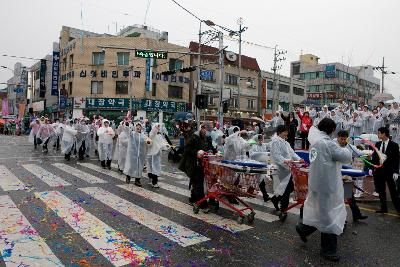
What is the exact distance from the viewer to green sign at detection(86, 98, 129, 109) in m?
38.0

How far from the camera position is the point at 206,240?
546cm

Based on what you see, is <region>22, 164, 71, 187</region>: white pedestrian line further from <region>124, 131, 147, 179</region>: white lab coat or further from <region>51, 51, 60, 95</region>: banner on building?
<region>51, 51, 60, 95</region>: banner on building

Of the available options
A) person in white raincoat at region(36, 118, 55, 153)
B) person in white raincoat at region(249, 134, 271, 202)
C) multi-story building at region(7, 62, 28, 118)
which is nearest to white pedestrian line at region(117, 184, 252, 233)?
person in white raincoat at region(249, 134, 271, 202)

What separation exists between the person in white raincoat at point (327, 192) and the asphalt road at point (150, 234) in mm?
360

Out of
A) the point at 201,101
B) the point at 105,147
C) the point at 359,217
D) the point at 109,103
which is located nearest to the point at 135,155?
the point at 105,147

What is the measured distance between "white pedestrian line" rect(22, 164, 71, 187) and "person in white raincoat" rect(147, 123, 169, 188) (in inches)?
87.2

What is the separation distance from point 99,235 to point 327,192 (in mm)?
3350

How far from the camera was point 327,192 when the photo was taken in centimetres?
484

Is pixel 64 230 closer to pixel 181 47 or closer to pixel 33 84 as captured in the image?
pixel 181 47

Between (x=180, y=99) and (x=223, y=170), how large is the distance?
35.1 m

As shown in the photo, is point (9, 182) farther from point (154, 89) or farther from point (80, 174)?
point (154, 89)

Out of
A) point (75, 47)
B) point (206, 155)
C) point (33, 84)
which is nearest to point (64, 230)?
point (206, 155)

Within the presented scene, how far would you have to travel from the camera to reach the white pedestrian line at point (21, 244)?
449 cm

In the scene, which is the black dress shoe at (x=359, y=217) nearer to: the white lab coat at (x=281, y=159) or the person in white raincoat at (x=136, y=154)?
the white lab coat at (x=281, y=159)
